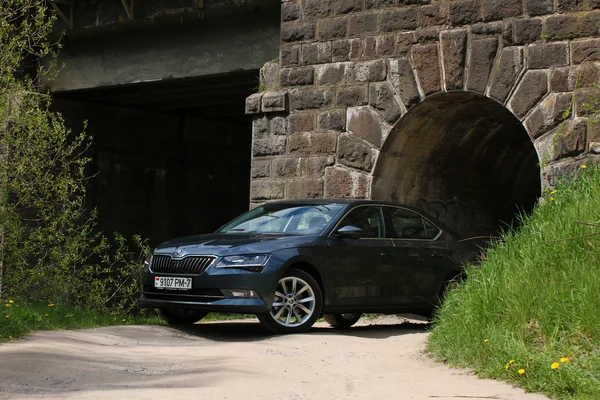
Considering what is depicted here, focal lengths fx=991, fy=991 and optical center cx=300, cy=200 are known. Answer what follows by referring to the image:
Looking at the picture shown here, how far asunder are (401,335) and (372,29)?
5.33m

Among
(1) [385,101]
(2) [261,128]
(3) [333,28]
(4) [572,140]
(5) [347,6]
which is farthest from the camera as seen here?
(2) [261,128]

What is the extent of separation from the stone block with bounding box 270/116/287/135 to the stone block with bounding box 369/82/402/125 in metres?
1.47

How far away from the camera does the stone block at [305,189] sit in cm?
1438

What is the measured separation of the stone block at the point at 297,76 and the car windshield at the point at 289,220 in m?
3.64

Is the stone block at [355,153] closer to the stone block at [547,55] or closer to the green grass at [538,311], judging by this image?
the stone block at [547,55]

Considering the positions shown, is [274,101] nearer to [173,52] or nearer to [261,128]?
[261,128]

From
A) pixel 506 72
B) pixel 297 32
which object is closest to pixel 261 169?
pixel 297 32

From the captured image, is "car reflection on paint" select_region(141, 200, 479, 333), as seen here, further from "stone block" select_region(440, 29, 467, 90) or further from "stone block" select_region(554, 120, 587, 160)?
"stone block" select_region(440, 29, 467, 90)

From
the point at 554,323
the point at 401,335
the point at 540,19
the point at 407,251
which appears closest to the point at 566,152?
the point at 540,19

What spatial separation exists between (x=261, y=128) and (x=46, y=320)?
18.4ft

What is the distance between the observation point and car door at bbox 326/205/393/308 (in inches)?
409

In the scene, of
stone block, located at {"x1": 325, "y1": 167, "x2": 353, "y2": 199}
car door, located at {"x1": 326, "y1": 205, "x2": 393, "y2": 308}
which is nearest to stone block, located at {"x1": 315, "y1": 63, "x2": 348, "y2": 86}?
stone block, located at {"x1": 325, "y1": 167, "x2": 353, "y2": 199}

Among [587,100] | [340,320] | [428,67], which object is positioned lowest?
[340,320]

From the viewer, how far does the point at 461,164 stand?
15.7 meters
